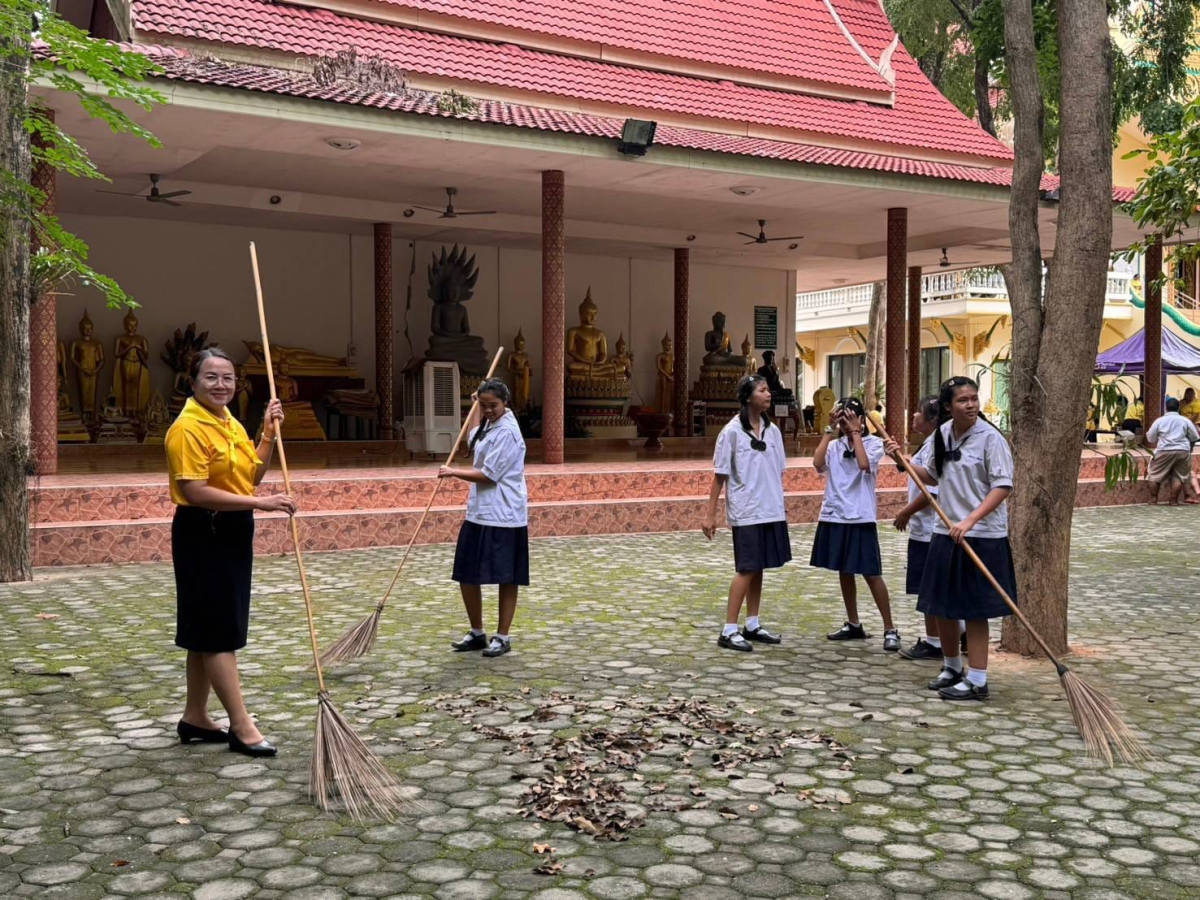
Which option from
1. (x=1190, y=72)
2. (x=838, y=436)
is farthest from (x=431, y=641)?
(x=1190, y=72)

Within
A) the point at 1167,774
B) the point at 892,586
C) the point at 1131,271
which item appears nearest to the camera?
the point at 1167,774

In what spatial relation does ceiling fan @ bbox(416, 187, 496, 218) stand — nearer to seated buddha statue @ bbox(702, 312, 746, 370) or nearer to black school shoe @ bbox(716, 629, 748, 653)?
seated buddha statue @ bbox(702, 312, 746, 370)

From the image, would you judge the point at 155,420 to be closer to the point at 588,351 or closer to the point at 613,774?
the point at 588,351

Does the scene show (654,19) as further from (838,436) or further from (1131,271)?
(1131,271)

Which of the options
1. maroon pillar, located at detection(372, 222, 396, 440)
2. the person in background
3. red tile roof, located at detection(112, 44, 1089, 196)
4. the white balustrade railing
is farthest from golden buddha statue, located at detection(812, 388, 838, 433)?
the white balustrade railing

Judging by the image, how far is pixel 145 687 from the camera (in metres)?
5.76

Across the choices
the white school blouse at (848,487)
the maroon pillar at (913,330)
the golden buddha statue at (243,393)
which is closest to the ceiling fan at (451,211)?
the golden buddha statue at (243,393)

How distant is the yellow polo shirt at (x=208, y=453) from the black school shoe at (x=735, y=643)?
3.01 m

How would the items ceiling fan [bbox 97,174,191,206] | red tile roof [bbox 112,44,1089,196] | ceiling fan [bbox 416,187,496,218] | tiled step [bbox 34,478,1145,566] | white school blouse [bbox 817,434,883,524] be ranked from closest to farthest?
white school blouse [bbox 817,434,883,524]
tiled step [bbox 34,478,1145,566]
red tile roof [bbox 112,44,1089,196]
ceiling fan [bbox 97,174,191,206]
ceiling fan [bbox 416,187,496,218]

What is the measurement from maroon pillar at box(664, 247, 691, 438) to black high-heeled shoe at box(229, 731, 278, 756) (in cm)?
1636

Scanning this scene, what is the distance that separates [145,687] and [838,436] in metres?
3.99

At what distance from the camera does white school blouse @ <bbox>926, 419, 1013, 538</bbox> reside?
5.71 m

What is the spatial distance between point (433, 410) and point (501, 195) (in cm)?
307

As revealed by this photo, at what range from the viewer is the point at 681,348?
21047 millimetres
